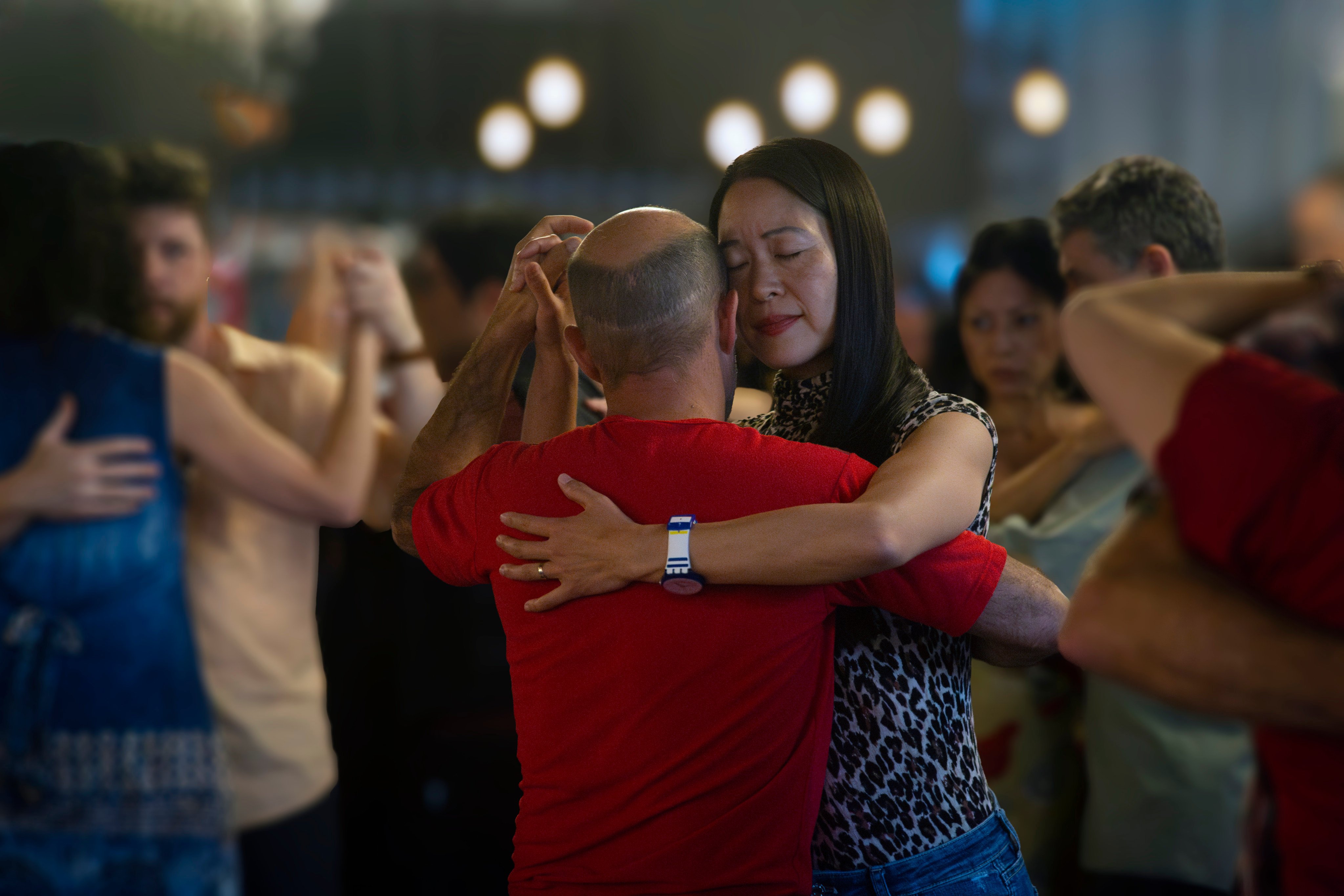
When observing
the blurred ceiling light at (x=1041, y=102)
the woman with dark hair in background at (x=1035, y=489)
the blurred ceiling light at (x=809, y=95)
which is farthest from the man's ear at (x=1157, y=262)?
the blurred ceiling light at (x=1041, y=102)

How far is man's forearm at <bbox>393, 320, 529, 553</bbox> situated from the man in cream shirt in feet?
2.24

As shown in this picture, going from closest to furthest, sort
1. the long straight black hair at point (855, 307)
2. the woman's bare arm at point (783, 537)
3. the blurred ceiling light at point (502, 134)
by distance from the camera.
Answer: the woman's bare arm at point (783, 537)
the long straight black hair at point (855, 307)
the blurred ceiling light at point (502, 134)

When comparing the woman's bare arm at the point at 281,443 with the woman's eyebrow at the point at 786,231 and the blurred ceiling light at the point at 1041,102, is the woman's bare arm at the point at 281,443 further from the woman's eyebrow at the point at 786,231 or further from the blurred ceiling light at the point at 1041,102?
the blurred ceiling light at the point at 1041,102

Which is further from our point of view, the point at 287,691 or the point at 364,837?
the point at 364,837

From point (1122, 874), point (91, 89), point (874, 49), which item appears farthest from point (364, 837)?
point (874, 49)

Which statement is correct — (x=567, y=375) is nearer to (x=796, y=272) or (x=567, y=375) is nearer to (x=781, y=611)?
(x=796, y=272)

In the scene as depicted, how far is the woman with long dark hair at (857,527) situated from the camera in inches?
38.3

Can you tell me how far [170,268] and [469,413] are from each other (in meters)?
1.02

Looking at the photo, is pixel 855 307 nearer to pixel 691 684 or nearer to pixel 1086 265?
pixel 691 684

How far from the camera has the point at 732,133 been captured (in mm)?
5504

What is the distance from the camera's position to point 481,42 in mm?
5484

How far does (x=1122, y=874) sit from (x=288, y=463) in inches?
63.6

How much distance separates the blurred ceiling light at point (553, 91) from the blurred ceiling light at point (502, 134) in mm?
95

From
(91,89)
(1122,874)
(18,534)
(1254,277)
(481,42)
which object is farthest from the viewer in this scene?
(481,42)
